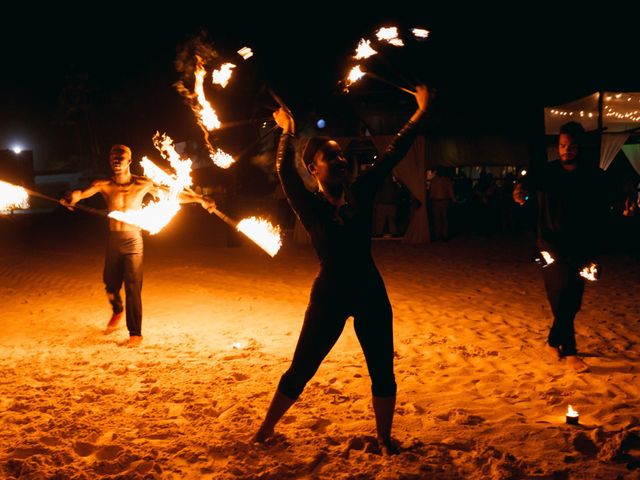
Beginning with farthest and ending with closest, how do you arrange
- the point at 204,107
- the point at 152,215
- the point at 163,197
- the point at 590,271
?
the point at 163,197
the point at 152,215
the point at 204,107
the point at 590,271

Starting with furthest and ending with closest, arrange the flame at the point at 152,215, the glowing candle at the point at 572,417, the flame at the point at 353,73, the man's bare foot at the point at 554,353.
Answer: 1. the flame at the point at 152,215
2. the man's bare foot at the point at 554,353
3. the flame at the point at 353,73
4. the glowing candle at the point at 572,417

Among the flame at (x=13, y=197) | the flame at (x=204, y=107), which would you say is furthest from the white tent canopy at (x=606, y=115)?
the flame at (x=13, y=197)

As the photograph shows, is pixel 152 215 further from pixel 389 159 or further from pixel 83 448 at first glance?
pixel 389 159

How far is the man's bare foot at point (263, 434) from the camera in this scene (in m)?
3.84

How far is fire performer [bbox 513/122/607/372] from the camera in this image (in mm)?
5043

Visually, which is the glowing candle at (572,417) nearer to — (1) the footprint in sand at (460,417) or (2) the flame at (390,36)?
(1) the footprint in sand at (460,417)

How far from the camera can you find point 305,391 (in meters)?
4.91

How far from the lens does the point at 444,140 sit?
59.6ft

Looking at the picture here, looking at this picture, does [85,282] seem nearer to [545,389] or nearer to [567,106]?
[545,389]

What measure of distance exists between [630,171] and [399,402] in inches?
639

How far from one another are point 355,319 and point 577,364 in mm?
2896

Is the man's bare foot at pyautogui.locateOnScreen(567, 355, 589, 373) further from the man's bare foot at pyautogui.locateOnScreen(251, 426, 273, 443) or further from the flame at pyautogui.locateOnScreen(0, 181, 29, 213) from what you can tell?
the flame at pyautogui.locateOnScreen(0, 181, 29, 213)

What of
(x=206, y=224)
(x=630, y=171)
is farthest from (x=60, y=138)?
(x=630, y=171)

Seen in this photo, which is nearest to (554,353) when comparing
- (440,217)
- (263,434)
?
(263,434)
